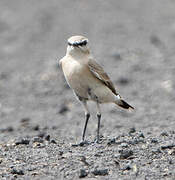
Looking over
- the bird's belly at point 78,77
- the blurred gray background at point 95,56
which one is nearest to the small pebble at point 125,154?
the bird's belly at point 78,77

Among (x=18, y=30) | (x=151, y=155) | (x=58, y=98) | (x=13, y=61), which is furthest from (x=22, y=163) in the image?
(x=18, y=30)

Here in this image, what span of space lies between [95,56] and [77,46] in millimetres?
9882

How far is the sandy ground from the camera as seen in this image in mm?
8867

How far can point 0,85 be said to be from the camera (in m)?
18.3

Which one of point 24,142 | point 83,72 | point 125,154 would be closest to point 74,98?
point 24,142

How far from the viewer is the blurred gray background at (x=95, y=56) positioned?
49.8 feet

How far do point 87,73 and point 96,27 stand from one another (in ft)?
43.2

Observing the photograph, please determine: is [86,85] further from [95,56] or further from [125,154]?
[95,56]

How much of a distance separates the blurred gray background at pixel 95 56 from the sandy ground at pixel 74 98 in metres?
0.03

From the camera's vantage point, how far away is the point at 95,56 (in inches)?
792

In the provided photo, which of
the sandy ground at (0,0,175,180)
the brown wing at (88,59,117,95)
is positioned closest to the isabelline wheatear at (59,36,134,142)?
the brown wing at (88,59,117,95)

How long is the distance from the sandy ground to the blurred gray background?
1.2 inches

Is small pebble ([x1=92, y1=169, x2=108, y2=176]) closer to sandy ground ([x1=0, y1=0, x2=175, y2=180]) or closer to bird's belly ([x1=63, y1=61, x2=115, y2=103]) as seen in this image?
sandy ground ([x1=0, y1=0, x2=175, y2=180])

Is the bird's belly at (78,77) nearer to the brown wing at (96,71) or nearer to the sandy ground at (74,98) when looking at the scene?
the brown wing at (96,71)
